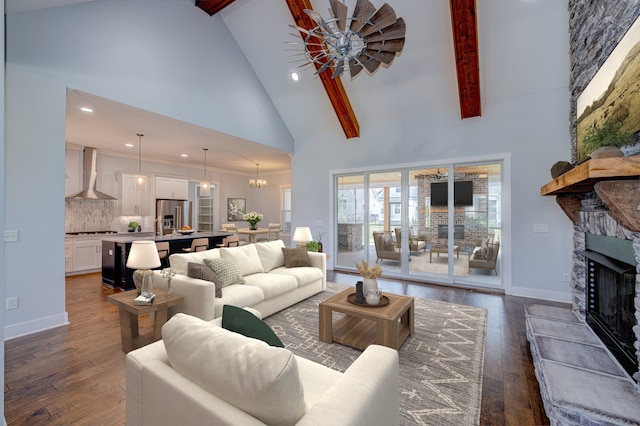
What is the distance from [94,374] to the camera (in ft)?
7.74

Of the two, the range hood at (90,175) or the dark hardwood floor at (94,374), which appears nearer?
the dark hardwood floor at (94,374)

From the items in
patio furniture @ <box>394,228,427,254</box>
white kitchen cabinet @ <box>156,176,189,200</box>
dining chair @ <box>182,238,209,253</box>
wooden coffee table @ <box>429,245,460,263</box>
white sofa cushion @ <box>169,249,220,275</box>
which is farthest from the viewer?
white kitchen cabinet @ <box>156,176,189,200</box>

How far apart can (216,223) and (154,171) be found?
2460 millimetres

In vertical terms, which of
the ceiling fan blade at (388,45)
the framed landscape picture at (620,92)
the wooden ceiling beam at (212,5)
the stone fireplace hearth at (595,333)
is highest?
the wooden ceiling beam at (212,5)

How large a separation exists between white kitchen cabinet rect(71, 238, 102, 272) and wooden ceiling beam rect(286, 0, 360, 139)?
597 cm

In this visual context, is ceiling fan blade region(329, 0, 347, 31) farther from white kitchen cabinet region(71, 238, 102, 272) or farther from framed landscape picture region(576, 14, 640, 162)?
white kitchen cabinet region(71, 238, 102, 272)

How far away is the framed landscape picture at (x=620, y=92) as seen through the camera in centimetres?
192

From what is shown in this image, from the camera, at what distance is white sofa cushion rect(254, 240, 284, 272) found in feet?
13.9

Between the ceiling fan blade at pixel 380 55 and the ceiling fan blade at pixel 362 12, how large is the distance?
0.33 meters

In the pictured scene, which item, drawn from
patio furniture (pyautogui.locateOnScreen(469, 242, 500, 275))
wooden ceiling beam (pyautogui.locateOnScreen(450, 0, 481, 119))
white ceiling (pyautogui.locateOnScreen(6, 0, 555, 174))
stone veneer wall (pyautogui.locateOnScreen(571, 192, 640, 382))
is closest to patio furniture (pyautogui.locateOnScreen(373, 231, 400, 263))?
patio furniture (pyautogui.locateOnScreen(469, 242, 500, 275))

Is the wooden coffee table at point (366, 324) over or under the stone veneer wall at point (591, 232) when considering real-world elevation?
under

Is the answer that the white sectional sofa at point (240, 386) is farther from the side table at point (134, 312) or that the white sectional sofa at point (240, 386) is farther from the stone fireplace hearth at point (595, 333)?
the side table at point (134, 312)

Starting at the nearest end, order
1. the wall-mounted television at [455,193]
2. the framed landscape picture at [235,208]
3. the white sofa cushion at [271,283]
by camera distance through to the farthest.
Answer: the white sofa cushion at [271,283]
the wall-mounted television at [455,193]
the framed landscape picture at [235,208]

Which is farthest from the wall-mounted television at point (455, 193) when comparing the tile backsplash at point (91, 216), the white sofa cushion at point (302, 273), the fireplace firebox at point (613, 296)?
the tile backsplash at point (91, 216)
